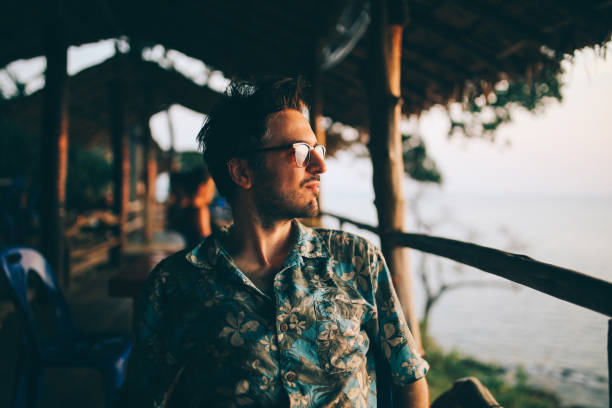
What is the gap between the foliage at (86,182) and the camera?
336 inches

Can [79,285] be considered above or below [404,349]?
below

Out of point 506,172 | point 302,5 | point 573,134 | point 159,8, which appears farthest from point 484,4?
point 506,172

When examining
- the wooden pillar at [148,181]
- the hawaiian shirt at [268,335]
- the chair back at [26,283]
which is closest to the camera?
the hawaiian shirt at [268,335]

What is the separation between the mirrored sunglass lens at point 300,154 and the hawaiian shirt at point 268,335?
324mm

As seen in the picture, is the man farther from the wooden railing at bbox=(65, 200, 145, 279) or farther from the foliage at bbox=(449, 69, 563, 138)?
the foliage at bbox=(449, 69, 563, 138)

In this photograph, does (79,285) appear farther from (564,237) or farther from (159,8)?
(564,237)

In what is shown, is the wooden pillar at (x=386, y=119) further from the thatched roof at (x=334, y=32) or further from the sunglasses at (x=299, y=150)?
the sunglasses at (x=299, y=150)

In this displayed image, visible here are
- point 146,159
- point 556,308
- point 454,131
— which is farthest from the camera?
Answer: point 556,308

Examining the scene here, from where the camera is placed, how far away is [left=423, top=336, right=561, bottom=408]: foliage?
1080 centimetres

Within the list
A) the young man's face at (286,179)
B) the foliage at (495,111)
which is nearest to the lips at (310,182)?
the young man's face at (286,179)

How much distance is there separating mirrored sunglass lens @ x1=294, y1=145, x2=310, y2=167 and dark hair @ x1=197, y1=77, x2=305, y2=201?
0.46ft

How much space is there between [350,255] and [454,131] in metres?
9.79

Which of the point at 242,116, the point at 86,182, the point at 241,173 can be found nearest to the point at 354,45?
the point at 242,116

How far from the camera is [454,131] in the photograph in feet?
32.7
